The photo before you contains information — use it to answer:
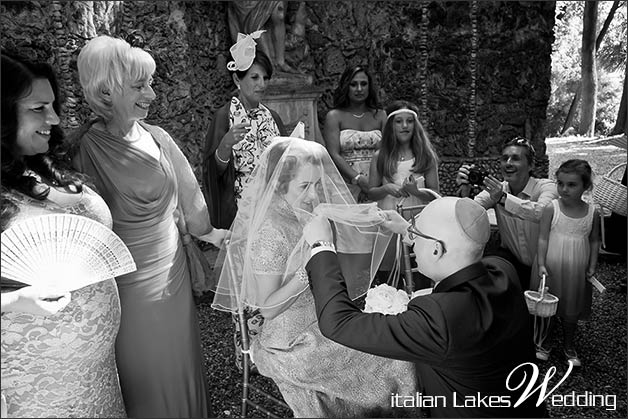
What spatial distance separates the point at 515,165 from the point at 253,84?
1.84m

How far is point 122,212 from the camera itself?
2162 millimetres

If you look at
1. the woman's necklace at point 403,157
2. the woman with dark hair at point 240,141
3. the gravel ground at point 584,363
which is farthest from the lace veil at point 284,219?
the woman's necklace at point 403,157

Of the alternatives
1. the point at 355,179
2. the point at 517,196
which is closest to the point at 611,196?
the point at 517,196

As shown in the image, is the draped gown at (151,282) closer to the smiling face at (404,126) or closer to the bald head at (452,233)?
the bald head at (452,233)

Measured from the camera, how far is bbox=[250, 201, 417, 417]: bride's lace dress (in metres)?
2.16

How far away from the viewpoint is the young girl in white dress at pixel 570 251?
3434 millimetres

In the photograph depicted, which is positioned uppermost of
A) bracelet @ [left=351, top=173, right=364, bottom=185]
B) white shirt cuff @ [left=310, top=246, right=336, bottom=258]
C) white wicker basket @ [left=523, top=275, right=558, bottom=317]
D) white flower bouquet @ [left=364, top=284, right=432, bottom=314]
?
white shirt cuff @ [left=310, top=246, right=336, bottom=258]

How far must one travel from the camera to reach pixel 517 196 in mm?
3684

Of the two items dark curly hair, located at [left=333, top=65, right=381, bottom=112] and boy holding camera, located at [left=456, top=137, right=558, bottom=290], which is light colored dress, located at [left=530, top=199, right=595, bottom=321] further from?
dark curly hair, located at [left=333, top=65, right=381, bottom=112]

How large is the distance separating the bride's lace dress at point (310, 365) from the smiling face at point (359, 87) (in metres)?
2.15

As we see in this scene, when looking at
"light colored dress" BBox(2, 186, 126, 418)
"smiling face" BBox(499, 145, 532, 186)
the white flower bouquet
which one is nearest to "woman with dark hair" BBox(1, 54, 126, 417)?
"light colored dress" BBox(2, 186, 126, 418)

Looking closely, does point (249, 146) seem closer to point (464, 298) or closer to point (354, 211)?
point (354, 211)

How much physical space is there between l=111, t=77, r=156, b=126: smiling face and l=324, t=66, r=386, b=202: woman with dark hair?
220 cm

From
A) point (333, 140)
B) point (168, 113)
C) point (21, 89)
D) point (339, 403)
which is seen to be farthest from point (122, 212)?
point (168, 113)
